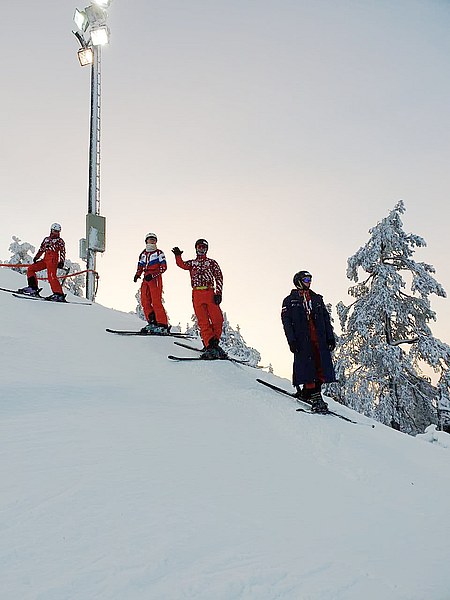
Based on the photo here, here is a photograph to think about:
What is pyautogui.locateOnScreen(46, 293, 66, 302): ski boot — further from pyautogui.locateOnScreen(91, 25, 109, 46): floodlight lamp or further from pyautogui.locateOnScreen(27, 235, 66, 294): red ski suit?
pyautogui.locateOnScreen(91, 25, 109, 46): floodlight lamp

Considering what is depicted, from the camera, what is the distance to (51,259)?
390 inches

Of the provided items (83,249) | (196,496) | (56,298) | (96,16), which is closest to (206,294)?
(56,298)

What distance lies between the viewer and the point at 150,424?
4211 mm

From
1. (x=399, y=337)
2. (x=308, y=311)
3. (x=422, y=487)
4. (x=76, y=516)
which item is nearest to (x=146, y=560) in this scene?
(x=76, y=516)

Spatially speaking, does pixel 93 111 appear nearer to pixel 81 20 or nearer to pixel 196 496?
pixel 81 20

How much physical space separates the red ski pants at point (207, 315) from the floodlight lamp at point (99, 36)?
40.5 ft

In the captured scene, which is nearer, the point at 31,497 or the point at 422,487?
the point at 31,497

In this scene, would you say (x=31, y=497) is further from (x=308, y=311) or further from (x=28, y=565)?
(x=308, y=311)

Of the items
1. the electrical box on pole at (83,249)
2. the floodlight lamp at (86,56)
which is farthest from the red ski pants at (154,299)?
the floodlight lamp at (86,56)

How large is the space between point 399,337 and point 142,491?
1715 cm

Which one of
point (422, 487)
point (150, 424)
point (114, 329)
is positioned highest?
point (114, 329)

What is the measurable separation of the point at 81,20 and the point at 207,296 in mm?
13584

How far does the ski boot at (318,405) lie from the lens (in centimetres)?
608

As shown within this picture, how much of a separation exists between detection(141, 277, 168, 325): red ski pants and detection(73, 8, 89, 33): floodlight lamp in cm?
1217
